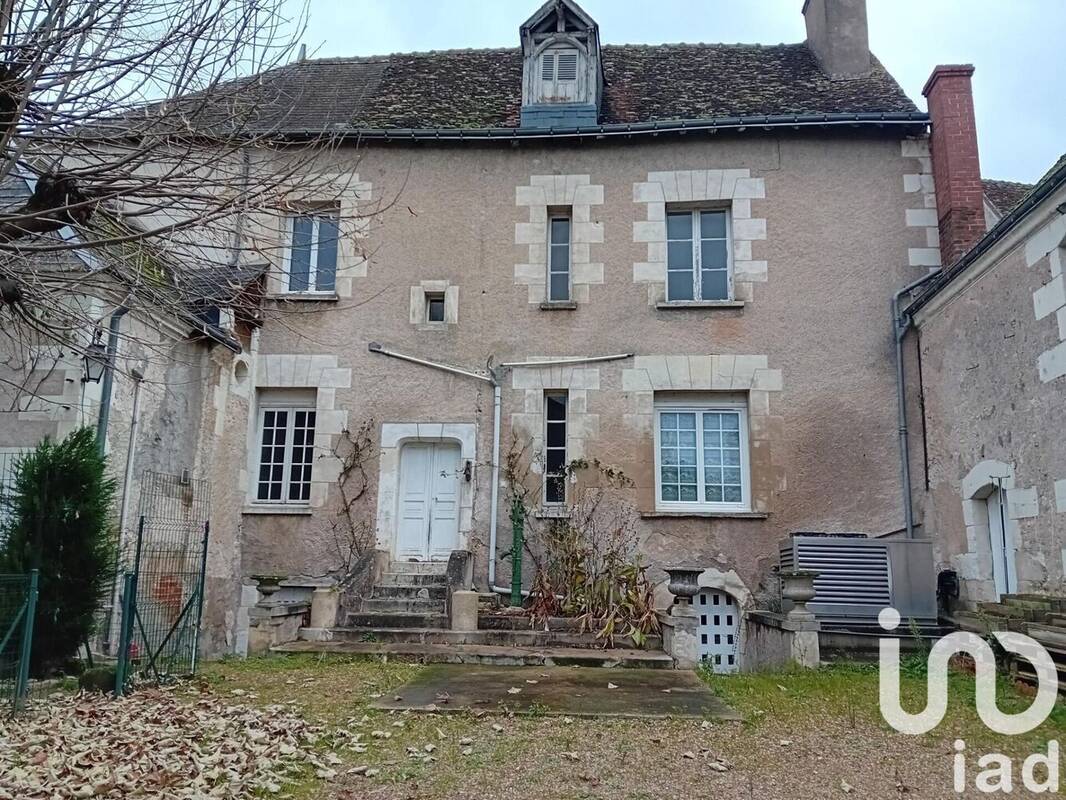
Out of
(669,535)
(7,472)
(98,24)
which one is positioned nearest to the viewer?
(98,24)

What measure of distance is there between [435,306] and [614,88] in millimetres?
4254

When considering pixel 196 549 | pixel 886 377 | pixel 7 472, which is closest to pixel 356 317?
pixel 196 549

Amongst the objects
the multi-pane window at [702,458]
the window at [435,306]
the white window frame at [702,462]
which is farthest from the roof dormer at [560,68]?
the multi-pane window at [702,458]

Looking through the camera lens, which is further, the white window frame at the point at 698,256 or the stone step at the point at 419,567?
the white window frame at the point at 698,256

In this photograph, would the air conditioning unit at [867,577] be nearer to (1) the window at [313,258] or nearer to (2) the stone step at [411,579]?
(2) the stone step at [411,579]

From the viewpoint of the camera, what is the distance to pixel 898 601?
844cm

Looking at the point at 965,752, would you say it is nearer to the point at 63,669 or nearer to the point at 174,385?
the point at 63,669

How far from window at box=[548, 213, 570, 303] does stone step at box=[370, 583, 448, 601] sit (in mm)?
3889

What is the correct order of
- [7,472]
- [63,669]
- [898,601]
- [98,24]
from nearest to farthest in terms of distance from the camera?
[98,24] < [63,669] < [7,472] < [898,601]

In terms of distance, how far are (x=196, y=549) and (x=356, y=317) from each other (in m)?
3.38

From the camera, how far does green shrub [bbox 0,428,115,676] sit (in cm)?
637

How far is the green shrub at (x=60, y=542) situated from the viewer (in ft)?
20.9

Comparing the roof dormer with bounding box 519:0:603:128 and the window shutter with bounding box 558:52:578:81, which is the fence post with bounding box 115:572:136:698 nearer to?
the roof dormer with bounding box 519:0:603:128

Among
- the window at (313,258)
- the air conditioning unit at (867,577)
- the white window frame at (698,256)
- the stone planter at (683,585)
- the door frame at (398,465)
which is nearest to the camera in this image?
the stone planter at (683,585)
